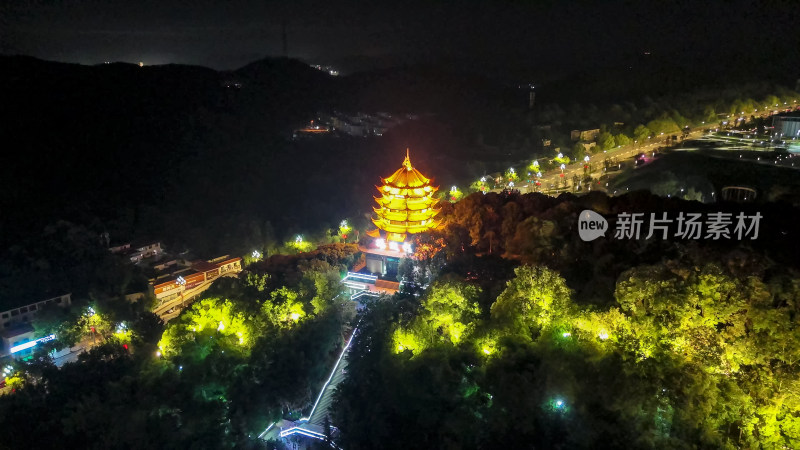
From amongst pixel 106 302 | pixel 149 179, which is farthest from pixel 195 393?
pixel 149 179

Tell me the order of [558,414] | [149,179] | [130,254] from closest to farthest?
[558,414] → [130,254] → [149,179]

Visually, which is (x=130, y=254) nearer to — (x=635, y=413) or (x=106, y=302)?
(x=106, y=302)

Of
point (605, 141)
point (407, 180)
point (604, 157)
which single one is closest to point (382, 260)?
point (407, 180)

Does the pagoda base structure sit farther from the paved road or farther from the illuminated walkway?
the paved road

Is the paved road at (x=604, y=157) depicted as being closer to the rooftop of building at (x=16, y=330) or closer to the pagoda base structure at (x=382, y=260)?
the pagoda base structure at (x=382, y=260)

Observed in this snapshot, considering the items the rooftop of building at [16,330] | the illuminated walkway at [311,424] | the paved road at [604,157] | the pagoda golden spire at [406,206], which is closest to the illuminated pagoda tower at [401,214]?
the pagoda golden spire at [406,206]

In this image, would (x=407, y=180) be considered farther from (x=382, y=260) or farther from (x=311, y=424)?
(x=311, y=424)

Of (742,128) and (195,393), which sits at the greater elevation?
(742,128)
